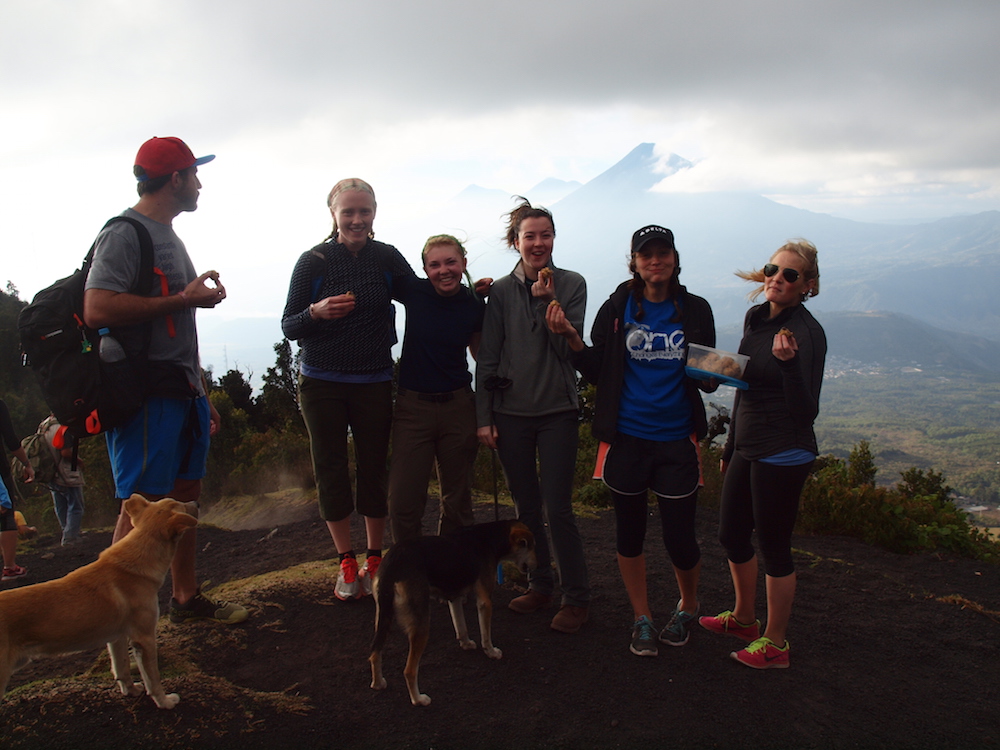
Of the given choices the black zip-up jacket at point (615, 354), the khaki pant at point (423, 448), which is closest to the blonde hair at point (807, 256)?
the black zip-up jacket at point (615, 354)

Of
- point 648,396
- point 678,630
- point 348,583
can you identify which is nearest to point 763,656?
point 678,630

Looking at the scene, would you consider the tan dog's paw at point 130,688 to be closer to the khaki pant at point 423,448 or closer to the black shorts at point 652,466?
the khaki pant at point 423,448

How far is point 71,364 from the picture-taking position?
338 centimetres

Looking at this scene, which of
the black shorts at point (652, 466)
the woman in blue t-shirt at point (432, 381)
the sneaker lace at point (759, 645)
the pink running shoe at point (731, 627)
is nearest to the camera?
the black shorts at point (652, 466)

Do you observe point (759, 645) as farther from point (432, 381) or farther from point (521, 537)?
point (432, 381)

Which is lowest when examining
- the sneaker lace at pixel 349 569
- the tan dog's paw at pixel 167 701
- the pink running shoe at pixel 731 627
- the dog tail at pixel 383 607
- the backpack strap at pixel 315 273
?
the pink running shoe at pixel 731 627

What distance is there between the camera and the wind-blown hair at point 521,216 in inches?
164

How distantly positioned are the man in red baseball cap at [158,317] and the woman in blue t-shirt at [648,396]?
230cm

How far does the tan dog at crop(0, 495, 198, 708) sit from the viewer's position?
2740 millimetres

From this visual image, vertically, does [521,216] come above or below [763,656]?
above

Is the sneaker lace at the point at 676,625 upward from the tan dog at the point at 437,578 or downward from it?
downward

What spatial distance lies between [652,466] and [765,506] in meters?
0.70

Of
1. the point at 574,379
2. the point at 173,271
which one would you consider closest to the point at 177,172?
the point at 173,271

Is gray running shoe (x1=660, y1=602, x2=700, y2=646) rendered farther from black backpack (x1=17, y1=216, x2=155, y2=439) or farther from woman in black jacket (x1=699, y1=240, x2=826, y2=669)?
black backpack (x1=17, y1=216, x2=155, y2=439)
